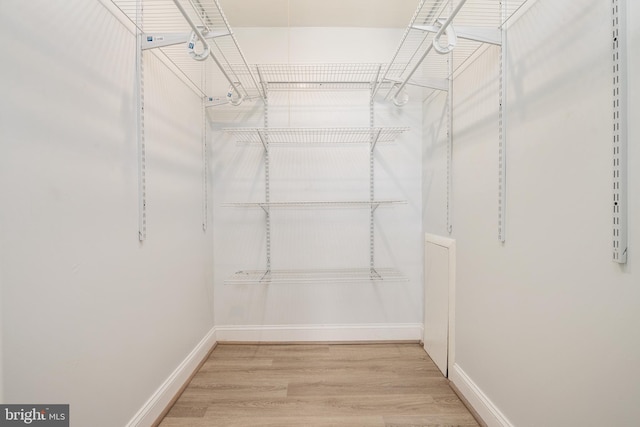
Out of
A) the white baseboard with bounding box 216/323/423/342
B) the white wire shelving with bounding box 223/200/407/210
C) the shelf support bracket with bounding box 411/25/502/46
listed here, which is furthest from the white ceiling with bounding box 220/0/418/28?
the white baseboard with bounding box 216/323/423/342

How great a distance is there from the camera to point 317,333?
242cm

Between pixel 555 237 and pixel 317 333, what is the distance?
6.13 ft

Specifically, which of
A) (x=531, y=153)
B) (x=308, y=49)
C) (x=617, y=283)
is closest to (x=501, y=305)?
(x=617, y=283)

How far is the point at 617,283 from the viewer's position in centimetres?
84

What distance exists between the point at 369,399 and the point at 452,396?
515 millimetres

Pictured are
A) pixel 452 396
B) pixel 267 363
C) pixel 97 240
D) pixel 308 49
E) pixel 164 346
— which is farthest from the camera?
pixel 308 49

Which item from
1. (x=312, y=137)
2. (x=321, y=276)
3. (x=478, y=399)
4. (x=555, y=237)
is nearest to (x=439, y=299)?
(x=478, y=399)

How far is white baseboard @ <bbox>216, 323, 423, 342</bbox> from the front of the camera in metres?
2.42

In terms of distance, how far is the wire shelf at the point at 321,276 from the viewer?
2.41 meters

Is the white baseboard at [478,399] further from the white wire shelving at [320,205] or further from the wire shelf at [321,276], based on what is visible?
the white wire shelving at [320,205]

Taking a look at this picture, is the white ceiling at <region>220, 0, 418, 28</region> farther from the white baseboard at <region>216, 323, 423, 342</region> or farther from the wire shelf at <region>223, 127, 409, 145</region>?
the white baseboard at <region>216, 323, 423, 342</region>

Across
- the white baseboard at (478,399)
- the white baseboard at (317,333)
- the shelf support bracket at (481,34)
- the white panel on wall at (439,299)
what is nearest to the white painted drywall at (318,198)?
the white baseboard at (317,333)

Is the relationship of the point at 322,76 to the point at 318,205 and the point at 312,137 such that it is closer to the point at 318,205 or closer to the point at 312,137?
the point at 312,137

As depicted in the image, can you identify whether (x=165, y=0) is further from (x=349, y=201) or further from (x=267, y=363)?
(x=267, y=363)
